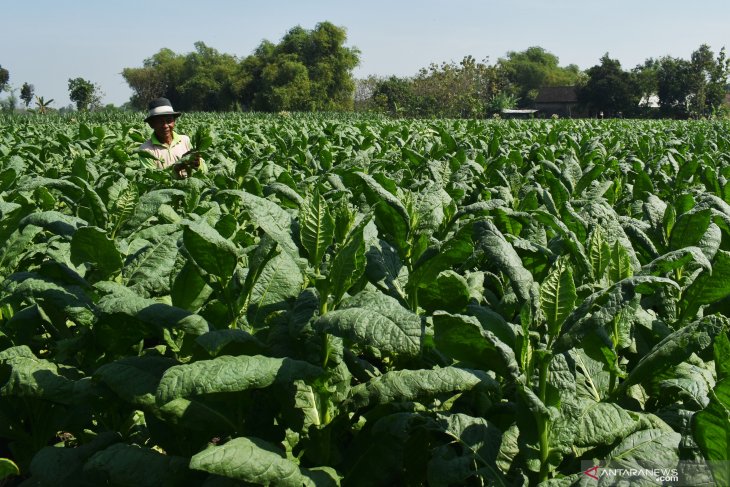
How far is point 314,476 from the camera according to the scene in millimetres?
1734

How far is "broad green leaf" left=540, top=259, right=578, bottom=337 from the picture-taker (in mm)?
1678

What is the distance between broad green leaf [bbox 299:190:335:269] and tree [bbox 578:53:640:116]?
87.8m

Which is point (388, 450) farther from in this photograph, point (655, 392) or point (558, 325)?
point (655, 392)

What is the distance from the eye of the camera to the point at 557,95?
102 meters

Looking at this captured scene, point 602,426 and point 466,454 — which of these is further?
point 466,454

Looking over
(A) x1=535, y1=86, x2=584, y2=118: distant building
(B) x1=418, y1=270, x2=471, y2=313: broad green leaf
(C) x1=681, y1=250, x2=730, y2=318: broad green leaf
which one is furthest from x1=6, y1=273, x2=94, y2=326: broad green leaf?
(A) x1=535, y1=86, x2=584, y2=118: distant building

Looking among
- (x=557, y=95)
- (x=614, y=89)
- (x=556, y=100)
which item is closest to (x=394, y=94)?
(x=614, y=89)

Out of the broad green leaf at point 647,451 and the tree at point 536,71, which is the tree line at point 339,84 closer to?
the tree at point 536,71

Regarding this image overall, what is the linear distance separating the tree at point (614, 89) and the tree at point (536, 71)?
38.5 meters

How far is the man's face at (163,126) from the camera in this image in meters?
7.11

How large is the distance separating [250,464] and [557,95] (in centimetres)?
10764

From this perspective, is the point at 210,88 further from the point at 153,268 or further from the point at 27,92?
the point at 153,268

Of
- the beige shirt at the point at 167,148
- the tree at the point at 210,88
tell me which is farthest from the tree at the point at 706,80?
the beige shirt at the point at 167,148

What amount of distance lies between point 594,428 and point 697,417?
0.36 m
